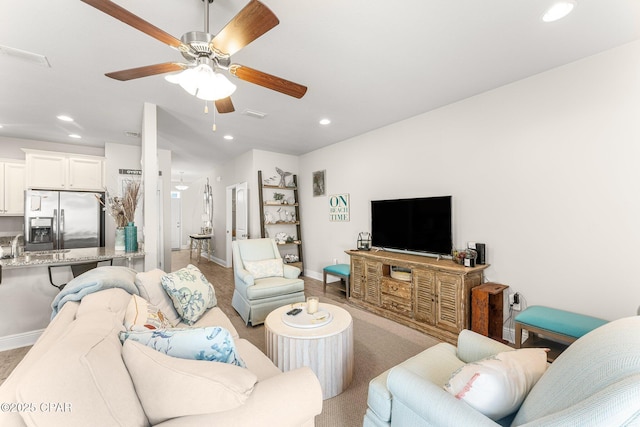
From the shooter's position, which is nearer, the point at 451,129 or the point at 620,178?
the point at 620,178

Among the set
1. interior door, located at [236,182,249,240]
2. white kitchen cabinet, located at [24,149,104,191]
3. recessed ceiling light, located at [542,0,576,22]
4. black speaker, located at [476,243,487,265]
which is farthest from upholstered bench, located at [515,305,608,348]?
white kitchen cabinet, located at [24,149,104,191]

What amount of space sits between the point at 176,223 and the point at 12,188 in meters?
6.04

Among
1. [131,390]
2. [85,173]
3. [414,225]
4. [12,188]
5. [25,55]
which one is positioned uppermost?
[25,55]

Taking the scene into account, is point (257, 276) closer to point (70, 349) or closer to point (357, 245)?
point (357, 245)

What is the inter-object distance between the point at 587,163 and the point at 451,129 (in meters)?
1.34

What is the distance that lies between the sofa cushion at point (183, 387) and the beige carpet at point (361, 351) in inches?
43.2

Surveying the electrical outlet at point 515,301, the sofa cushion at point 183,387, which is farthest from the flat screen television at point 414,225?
the sofa cushion at point 183,387

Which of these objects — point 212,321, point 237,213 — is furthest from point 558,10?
point 237,213

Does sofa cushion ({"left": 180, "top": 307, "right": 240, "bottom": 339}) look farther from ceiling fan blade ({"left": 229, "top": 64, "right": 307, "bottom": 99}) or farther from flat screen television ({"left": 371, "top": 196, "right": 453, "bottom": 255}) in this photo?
flat screen television ({"left": 371, "top": 196, "right": 453, "bottom": 255})

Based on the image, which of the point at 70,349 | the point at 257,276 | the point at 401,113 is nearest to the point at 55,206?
the point at 257,276

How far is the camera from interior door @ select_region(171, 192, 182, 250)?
10.1 metres

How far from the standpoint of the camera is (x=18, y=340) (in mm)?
2668

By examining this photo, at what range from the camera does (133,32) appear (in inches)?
76.6

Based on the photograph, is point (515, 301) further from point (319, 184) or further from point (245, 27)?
point (319, 184)
